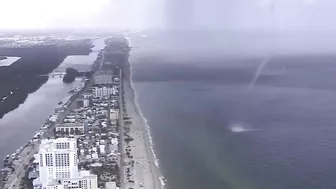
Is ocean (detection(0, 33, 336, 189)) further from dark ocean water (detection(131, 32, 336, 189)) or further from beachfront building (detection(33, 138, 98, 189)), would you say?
beachfront building (detection(33, 138, 98, 189))

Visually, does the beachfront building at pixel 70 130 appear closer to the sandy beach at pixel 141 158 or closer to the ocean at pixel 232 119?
the ocean at pixel 232 119

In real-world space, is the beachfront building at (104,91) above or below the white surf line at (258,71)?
above

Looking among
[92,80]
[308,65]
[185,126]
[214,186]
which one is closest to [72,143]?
[214,186]

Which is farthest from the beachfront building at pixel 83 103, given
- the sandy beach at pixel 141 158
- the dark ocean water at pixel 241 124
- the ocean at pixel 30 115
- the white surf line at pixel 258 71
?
the white surf line at pixel 258 71

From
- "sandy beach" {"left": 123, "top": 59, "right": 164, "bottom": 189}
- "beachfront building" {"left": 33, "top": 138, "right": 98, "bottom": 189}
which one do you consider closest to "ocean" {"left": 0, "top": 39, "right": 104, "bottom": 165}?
"beachfront building" {"left": 33, "top": 138, "right": 98, "bottom": 189}

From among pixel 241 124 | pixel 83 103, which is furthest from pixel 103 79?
pixel 241 124

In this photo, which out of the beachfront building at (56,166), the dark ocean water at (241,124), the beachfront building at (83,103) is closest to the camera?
the beachfront building at (56,166)

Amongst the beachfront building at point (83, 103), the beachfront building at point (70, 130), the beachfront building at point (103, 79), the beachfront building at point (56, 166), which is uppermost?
the beachfront building at point (56, 166)
